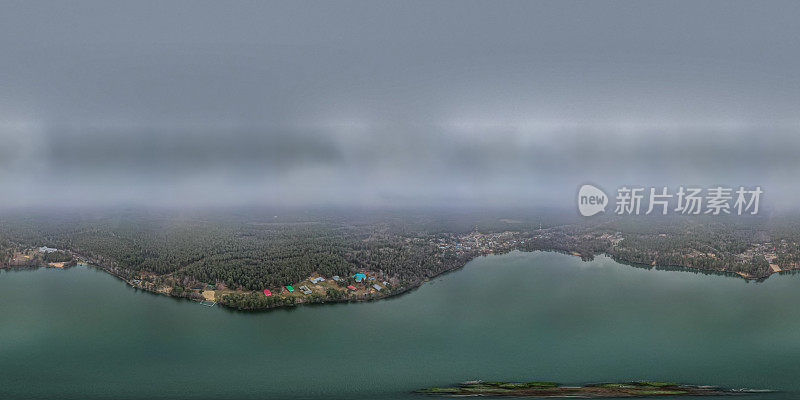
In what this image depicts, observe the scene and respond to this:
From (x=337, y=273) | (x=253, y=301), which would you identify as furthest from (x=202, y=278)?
(x=337, y=273)

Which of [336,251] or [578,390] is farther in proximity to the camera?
[336,251]

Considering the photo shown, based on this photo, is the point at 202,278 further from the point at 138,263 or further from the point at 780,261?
the point at 780,261

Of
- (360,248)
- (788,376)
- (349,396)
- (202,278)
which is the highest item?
(360,248)

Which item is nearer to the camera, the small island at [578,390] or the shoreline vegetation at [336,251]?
the small island at [578,390]

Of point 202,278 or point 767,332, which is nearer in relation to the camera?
point 767,332

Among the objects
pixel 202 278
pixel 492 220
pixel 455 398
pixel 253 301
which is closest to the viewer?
pixel 455 398

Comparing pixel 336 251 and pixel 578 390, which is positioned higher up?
pixel 336 251
